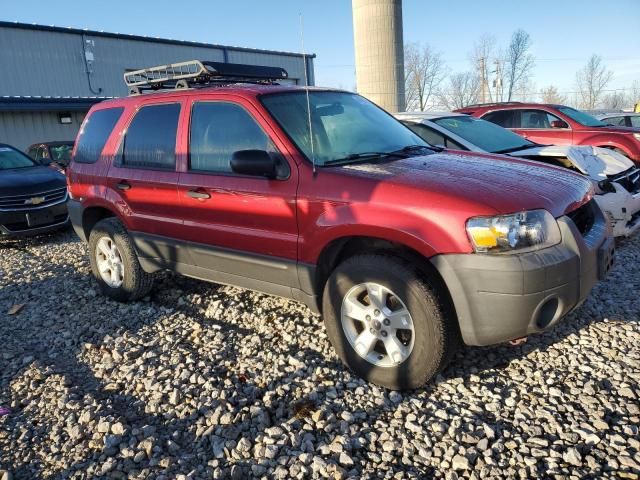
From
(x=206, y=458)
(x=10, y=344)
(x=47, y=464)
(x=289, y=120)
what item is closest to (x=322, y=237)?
(x=289, y=120)

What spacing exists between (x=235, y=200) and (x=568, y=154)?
144 inches

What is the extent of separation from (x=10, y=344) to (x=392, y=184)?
11.0 feet

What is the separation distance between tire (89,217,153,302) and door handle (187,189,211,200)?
1.11 m

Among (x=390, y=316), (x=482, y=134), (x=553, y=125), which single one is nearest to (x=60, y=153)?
(x=482, y=134)

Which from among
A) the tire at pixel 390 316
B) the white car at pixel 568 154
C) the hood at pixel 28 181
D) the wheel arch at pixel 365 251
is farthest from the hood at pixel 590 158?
the hood at pixel 28 181

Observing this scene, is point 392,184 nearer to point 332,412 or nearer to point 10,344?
point 332,412

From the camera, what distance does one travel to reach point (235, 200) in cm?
354

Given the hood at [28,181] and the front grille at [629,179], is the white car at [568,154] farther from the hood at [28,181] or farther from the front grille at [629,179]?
the hood at [28,181]

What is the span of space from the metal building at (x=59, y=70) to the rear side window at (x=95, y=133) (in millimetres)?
14011

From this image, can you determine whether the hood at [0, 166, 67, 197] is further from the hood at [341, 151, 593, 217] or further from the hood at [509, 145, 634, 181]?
the hood at [509, 145, 634, 181]

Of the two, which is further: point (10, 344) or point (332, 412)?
point (10, 344)

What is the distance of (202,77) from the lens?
4277 mm

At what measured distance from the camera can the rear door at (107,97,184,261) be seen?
4.01 meters

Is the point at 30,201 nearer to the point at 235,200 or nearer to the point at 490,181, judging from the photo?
the point at 235,200
